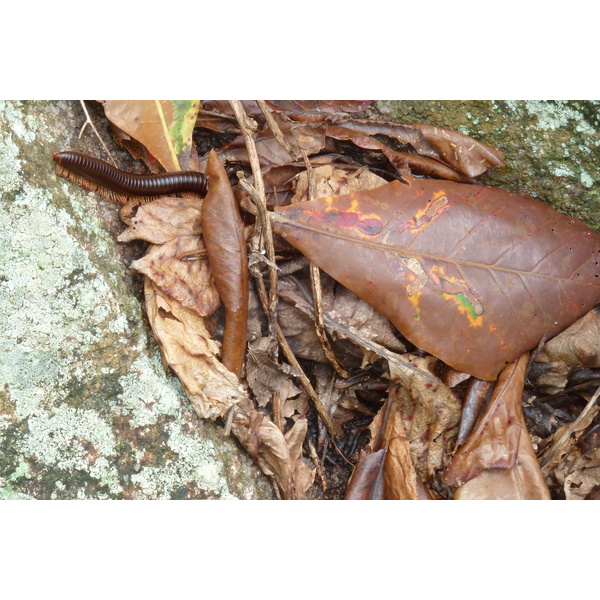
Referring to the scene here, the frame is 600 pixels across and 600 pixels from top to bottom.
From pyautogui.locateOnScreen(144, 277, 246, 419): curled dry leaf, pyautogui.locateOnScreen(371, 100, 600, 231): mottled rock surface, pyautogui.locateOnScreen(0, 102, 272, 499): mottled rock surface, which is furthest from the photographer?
pyautogui.locateOnScreen(371, 100, 600, 231): mottled rock surface

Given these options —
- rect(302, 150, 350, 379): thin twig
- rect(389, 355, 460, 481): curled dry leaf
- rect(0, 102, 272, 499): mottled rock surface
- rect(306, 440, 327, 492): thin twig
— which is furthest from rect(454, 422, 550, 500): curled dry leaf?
rect(0, 102, 272, 499): mottled rock surface

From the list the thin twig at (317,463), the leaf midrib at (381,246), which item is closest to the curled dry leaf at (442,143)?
the leaf midrib at (381,246)

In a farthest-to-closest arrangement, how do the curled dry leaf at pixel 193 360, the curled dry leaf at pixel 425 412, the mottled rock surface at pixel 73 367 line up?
the curled dry leaf at pixel 425 412 < the curled dry leaf at pixel 193 360 < the mottled rock surface at pixel 73 367


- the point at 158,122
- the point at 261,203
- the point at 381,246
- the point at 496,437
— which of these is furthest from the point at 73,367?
the point at 496,437

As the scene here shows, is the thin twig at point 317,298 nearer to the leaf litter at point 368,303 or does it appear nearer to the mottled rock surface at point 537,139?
the leaf litter at point 368,303

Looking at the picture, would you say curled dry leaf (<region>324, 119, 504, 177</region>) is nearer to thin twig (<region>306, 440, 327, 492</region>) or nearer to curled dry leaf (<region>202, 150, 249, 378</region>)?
curled dry leaf (<region>202, 150, 249, 378</region>)

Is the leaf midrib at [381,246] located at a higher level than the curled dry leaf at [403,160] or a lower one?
lower

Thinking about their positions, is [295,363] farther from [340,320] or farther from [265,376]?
[340,320]
